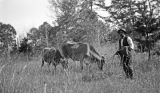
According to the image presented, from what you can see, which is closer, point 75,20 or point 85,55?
point 85,55

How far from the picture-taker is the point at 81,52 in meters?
15.3

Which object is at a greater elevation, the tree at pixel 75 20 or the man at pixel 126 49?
the tree at pixel 75 20

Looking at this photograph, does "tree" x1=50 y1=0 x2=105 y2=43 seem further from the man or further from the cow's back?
the man

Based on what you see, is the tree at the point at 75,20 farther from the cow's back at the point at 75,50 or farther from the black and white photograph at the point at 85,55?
the cow's back at the point at 75,50

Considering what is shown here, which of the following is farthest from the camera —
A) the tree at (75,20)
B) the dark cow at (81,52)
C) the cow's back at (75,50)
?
the tree at (75,20)

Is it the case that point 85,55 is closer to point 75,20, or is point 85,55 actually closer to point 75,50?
point 75,50

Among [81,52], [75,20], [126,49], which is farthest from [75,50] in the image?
[75,20]

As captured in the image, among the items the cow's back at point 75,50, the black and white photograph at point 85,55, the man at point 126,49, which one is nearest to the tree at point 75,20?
the black and white photograph at point 85,55

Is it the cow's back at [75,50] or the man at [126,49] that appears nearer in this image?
the man at [126,49]

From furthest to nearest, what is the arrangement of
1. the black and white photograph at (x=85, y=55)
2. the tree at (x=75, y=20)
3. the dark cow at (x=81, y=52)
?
the tree at (x=75, y=20) → the dark cow at (x=81, y=52) → the black and white photograph at (x=85, y=55)

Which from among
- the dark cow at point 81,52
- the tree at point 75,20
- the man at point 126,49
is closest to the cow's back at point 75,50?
the dark cow at point 81,52

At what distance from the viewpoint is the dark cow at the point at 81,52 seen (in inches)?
556

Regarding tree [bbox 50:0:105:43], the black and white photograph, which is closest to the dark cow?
the black and white photograph

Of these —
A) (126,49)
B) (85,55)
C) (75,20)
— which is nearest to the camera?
(126,49)
